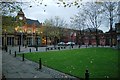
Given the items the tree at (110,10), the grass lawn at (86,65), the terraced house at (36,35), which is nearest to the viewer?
the grass lawn at (86,65)

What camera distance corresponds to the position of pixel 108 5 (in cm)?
5278

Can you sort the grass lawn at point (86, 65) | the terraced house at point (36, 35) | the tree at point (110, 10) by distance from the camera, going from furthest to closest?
the terraced house at point (36, 35) → the tree at point (110, 10) → the grass lawn at point (86, 65)

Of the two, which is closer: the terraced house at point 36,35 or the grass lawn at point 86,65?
the grass lawn at point 86,65

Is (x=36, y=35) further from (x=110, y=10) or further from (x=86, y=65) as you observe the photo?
(x=86, y=65)

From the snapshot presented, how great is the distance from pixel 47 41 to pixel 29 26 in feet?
30.8

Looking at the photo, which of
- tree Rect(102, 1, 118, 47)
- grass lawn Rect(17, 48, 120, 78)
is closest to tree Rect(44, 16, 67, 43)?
tree Rect(102, 1, 118, 47)

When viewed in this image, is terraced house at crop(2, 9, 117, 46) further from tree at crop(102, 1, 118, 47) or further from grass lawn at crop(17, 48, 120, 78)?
grass lawn at crop(17, 48, 120, 78)

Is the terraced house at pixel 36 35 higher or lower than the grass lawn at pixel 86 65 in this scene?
higher

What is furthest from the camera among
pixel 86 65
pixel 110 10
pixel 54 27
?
pixel 54 27

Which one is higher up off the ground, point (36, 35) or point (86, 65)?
point (36, 35)

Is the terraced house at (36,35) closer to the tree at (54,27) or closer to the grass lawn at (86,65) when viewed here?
the tree at (54,27)

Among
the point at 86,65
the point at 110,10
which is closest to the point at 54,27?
the point at 110,10

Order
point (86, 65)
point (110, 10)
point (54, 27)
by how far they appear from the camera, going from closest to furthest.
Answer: point (86, 65)
point (110, 10)
point (54, 27)

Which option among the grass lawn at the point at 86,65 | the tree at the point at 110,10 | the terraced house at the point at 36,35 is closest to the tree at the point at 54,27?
the terraced house at the point at 36,35
